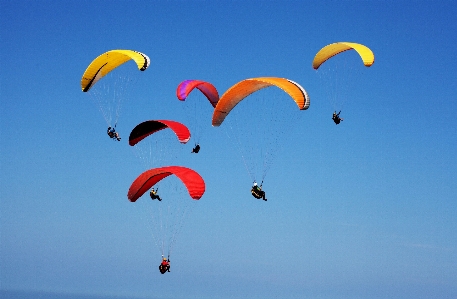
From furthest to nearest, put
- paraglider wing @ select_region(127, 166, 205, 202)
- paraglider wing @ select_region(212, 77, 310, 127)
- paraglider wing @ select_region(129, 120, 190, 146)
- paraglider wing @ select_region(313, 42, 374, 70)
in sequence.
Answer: paraglider wing @ select_region(313, 42, 374, 70), paraglider wing @ select_region(129, 120, 190, 146), paraglider wing @ select_region(212, 77, 310, 127), paraglider wing @ select_region(127, 166, 205, 202)

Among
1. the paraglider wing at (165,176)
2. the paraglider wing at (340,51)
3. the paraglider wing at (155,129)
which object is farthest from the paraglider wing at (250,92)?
the paraglider wing at (340,51)

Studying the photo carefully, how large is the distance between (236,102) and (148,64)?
16.7 ft

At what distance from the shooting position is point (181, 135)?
127 ft

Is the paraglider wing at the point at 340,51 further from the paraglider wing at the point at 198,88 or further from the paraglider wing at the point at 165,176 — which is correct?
the paraglider wing at the point at 165,176

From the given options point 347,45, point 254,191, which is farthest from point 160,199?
point 347,45

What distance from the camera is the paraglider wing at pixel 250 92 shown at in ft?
118

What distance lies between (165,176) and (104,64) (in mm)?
8632

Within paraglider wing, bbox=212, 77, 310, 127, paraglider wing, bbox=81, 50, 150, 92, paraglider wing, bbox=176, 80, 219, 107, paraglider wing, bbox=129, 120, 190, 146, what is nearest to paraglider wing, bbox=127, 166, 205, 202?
paraglider wing, bbox=129, 120, 190, 146

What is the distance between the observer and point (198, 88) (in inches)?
1715

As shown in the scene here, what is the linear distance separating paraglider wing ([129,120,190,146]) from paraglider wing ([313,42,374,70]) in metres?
8.98

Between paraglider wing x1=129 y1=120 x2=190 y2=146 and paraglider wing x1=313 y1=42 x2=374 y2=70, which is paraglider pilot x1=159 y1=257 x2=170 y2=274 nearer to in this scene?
paraglider wing x1=129 y1=120 x2=190 y2=146

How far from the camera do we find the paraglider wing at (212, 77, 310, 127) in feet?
118

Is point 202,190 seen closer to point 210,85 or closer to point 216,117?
point 216,117

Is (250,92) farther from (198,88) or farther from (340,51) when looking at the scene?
(340,51)
